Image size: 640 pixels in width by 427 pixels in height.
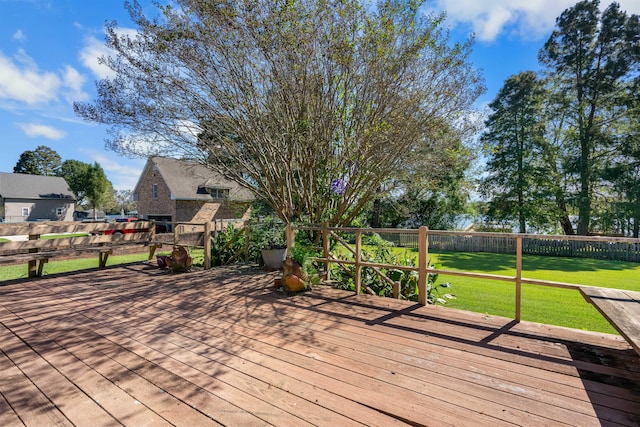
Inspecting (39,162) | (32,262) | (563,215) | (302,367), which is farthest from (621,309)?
(39,162)

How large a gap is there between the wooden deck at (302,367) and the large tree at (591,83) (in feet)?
61.7

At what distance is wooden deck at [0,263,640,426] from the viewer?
1.96 meters

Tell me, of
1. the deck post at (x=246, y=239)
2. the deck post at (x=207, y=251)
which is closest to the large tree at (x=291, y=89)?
the deck post at (x=246, y=239)

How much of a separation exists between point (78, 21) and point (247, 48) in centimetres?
412

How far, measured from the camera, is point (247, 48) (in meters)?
5.36

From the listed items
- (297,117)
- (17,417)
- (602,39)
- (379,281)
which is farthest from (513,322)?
(602,39)

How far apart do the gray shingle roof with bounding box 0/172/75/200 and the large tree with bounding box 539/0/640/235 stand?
44.4 meters

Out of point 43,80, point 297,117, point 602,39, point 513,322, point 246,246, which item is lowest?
point 513,322

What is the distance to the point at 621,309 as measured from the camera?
7.90 ft

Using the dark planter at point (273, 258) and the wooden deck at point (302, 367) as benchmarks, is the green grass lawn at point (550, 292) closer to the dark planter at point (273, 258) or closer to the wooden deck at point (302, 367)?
the wooden deck at point (302, 367)

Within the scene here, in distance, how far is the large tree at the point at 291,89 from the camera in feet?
17.0

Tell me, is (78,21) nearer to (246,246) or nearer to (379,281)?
(246,246)

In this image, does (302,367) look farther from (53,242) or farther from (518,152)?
(518,152)

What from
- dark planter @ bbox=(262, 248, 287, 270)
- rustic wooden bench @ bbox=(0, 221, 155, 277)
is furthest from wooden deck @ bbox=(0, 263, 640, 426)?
dark planter @ bbox=(262, 248, 287, 270)
